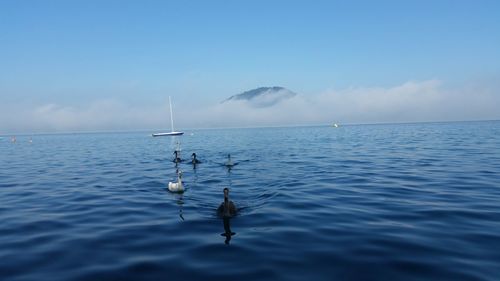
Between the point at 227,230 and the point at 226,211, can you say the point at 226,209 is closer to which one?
the point at 226,211

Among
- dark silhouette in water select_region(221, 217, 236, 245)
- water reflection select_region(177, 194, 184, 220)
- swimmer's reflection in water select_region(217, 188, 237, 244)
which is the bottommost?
water reflection select_region(177, 194, 184, 220)

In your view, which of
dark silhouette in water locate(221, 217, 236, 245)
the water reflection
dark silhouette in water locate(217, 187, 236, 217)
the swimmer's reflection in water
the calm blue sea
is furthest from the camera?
the water reflection

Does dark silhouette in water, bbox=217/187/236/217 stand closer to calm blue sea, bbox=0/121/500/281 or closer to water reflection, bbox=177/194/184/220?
calm blue sea, bbox=0/121/500/281

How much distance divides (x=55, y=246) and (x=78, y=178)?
20408 mm

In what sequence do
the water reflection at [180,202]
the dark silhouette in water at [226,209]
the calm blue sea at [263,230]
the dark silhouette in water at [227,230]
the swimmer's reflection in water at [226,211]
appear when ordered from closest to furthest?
the calm blue sea at [263,230], the dark silhouette in water at [227,230], the swimmer's reflection in water at [226,211], the dark silhouette in water at [226,209], the water reflection at [180,202]

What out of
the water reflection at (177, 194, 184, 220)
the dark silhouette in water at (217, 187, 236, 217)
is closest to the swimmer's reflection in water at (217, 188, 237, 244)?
the dark silhouette in water at (217, 187, 236, 217)

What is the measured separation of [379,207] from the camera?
1819 centimetres

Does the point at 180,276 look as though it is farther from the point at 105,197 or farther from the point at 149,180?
the point at 149,180

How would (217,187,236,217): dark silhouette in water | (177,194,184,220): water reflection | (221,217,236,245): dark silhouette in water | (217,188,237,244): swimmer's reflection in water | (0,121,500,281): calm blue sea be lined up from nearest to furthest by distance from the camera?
(0,121,500,281): calm blue sea → (221,217,236,245): dark silhouette in water → (217,188,237,244): swimmer's reflection in water → (217,187,236,217): dark silhouette in water → (177,194,184,220): water reflection

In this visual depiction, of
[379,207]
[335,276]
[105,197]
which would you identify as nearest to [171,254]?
[335,276]

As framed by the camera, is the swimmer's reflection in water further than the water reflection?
No

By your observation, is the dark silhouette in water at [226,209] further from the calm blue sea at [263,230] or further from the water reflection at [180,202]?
Answer: the water reflection at [180,202]

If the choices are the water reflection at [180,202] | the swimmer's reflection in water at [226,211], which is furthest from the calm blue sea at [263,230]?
the swimmer's reflection in water at [226,211]

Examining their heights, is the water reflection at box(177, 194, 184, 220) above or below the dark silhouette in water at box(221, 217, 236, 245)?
below
